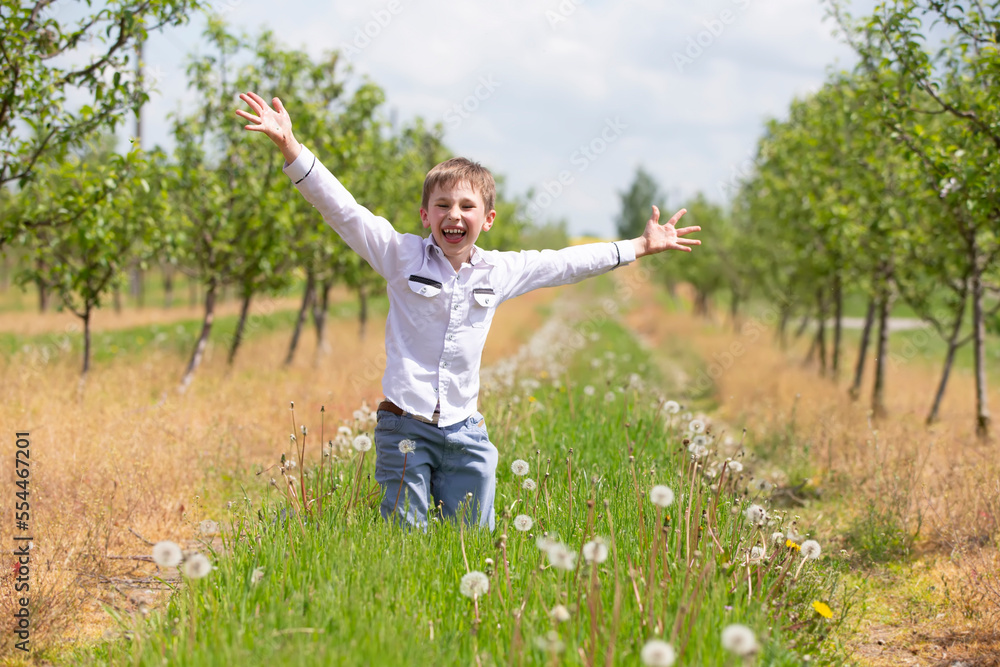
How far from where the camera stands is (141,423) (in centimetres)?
581

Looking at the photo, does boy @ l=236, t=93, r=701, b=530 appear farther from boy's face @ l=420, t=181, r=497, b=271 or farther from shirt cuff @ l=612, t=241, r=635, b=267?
shirt cuff @ l=612, t=241, r=635, b=267

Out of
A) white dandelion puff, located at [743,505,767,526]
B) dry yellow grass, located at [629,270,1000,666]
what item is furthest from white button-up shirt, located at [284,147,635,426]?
dry yellow grass, located at [629,270,1000,666]

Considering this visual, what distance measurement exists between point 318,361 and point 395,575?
9982 mm

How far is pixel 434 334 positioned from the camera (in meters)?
3.49

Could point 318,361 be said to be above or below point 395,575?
below

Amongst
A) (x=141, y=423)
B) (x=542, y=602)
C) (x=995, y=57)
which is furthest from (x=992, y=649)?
(x=141, y=423)

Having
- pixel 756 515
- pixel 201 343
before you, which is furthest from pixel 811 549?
pixel 201 343

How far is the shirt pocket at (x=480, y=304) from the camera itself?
3562mm

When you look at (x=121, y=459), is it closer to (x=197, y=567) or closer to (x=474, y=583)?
(x=197, y=567)

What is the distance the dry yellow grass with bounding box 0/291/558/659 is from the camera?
3.67 metres

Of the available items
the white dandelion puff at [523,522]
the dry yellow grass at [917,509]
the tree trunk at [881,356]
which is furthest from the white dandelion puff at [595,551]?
the tree trunk at [881,356]

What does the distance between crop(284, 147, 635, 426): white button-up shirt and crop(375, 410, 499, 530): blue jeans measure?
0.09m

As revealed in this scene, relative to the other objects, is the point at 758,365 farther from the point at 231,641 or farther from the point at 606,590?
the point at 231,641

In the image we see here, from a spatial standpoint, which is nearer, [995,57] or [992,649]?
[992,649]
